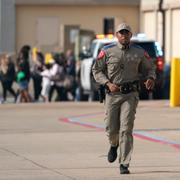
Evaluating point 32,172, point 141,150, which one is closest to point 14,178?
point 32,172

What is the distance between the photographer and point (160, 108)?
19797 mm

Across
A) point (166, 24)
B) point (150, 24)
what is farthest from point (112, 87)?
point (150, 24)

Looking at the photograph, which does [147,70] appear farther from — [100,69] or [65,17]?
[65,17]

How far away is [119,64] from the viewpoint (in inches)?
404

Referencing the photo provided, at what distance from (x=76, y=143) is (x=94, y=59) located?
871cm

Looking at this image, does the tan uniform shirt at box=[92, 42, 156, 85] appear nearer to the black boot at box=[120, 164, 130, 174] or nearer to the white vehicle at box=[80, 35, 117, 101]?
the black boot at box=[120, 164, 130, 174]

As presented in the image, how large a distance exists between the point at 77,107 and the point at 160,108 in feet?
6.80

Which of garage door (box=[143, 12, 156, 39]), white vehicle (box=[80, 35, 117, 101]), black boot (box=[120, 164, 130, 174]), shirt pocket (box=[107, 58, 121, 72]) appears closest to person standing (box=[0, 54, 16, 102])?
white vehicle (box=[80, 35, 117, 101])

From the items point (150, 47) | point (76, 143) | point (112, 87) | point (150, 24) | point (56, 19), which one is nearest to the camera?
point (112, 87)

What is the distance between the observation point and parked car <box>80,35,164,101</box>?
2225 cm

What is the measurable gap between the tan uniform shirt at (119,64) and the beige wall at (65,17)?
30.4 meters

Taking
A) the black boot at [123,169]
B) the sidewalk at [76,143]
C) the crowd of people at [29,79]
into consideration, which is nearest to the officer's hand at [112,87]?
the black boot at [123,169]

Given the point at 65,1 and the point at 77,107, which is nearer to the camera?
the point at 77,107

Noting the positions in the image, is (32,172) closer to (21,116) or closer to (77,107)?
(21,116)
